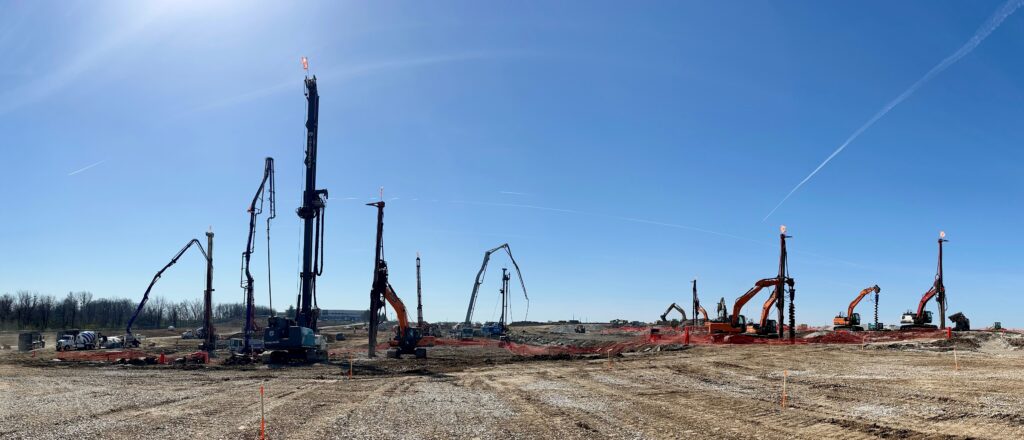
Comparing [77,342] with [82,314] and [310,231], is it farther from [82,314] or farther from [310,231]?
[82,314]

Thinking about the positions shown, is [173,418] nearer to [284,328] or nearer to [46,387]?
[46,387]

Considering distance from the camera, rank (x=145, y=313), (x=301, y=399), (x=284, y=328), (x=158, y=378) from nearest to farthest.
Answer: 1. (x=301, y=399)
2. (x=158, y=378)
3. (x=284, y=328)
4. (x=145, y=313)

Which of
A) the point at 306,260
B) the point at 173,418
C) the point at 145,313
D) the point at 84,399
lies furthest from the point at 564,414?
the point at 145,313

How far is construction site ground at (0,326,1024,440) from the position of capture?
15898mm

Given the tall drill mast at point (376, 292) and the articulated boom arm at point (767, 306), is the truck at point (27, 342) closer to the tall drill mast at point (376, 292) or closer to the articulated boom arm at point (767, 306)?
the tall drill mast at point (376, 292)

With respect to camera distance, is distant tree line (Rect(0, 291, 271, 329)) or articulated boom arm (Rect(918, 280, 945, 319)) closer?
articulated boom arm (Rect(918, 280, 945, 319))

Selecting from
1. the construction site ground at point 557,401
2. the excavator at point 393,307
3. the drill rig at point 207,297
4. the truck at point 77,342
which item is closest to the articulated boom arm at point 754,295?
the construction site ground at point 557,401

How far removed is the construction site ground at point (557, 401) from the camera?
15898 mm

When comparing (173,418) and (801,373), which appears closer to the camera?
(173,418)

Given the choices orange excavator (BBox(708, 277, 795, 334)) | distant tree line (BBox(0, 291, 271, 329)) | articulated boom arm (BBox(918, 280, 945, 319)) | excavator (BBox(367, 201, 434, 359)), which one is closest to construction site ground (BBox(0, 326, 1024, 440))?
excavator (BBox(367, 201, 434, 359))

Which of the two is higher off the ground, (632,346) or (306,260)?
(306,260)

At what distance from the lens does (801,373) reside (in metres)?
27.4

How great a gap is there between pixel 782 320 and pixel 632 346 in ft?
40.9

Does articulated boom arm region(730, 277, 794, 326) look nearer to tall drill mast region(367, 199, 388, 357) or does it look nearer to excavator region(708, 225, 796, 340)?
excavator region(708, 225, 796, 340)
